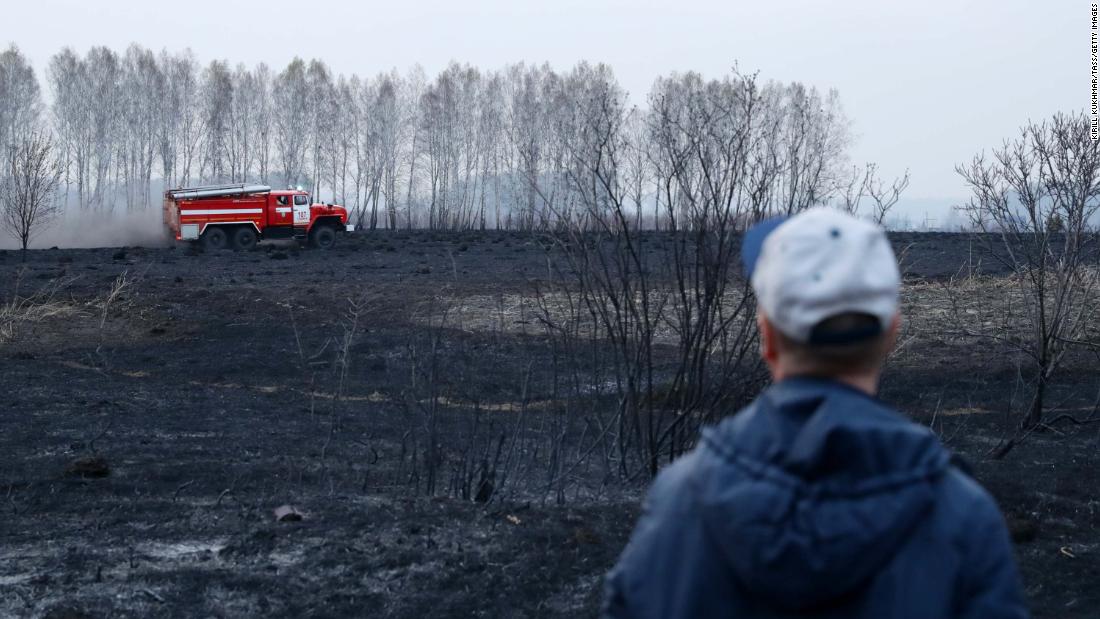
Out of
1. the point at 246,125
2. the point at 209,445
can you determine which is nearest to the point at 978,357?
the point at 209,445

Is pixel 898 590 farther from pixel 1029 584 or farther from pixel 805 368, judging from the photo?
pixel 1029 584

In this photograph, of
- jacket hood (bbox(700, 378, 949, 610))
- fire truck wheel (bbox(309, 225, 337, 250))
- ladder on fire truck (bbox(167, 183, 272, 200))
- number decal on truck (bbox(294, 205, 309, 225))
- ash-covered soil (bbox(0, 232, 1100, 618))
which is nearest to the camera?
jacket hood (bbox(700, 378, 949, 610))

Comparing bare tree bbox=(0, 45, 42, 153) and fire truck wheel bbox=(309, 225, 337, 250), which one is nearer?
fire truck wheel bbox=(309, 225, 337, 250)

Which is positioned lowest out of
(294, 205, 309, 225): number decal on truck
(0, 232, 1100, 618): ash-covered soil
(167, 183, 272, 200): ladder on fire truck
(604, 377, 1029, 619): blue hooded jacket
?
(0, 232, 1100, 618): ash-covered soil

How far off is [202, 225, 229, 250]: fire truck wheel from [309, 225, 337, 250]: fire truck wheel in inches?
100

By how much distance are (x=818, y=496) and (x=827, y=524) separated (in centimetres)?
4

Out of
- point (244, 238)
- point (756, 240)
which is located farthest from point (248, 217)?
point (756, 240)

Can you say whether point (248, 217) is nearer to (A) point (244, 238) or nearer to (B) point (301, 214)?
(A) point (244, 238)

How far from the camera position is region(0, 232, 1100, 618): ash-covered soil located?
16.7 feet

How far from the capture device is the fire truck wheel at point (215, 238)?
1383 inches

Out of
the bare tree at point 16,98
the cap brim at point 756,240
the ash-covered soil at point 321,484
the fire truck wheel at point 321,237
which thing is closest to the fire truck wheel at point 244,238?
the fire truck wheel at point 321,237

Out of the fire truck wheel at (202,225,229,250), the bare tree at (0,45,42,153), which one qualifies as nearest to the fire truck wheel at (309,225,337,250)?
the fire truck wheel at (202,225,229,250)

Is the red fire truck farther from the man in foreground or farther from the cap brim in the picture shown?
the man in foreground

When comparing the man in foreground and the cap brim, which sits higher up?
the cap brim
